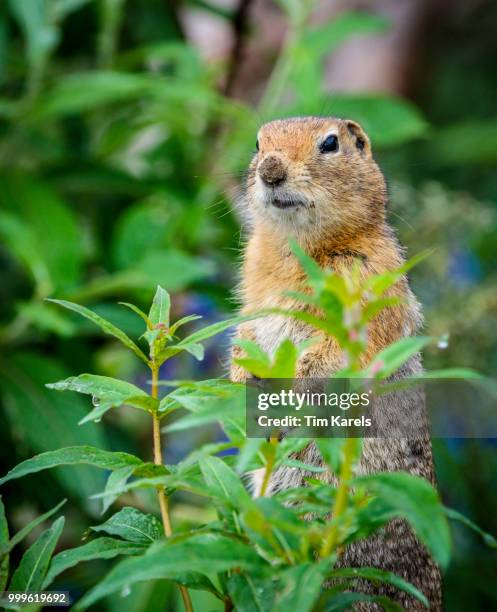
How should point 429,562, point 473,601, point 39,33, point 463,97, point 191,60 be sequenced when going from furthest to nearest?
1. point 463,97
2. point 191,60
3. point 473,601
4. point 39,33
5. point 429,562

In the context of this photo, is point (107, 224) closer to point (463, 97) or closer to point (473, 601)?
point (473, 601)

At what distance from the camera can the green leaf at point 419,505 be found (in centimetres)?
139

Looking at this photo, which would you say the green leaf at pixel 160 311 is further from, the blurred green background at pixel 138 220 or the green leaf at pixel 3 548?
the blurred green background at pixel 138 220

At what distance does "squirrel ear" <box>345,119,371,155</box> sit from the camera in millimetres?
3265

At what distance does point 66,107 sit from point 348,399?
9.49 ft

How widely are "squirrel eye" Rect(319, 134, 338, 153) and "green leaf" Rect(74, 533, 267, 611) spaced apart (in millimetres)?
1698

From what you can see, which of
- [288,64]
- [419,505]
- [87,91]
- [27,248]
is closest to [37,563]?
[419,505]

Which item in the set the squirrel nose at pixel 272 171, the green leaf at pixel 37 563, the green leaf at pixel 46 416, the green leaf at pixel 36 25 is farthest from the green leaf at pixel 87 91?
the green leaf at pixel 37 563

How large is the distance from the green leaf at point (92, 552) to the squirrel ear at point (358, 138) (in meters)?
1.81

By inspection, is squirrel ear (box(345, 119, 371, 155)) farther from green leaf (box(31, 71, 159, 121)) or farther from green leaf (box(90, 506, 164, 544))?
green leaf (box(90, 506, 164, 544))

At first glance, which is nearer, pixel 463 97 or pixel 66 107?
pixel 66 107

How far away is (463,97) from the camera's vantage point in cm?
923

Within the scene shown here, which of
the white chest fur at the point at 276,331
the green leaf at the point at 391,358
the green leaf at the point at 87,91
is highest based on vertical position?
the green leaf at the point at 87,91

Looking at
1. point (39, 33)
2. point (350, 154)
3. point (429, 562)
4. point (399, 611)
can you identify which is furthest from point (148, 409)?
point (39, 33)
